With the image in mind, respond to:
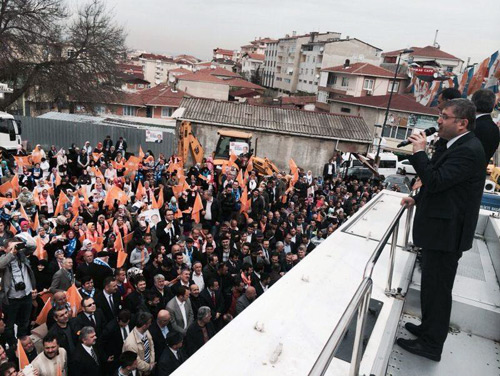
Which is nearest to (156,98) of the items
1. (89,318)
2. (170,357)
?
(89,318)

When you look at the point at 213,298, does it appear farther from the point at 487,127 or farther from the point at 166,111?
the point at 166,111

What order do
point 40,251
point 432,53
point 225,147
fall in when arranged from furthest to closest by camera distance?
point 432,53 < point 225,147 < point 40,251

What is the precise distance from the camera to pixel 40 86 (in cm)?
2702

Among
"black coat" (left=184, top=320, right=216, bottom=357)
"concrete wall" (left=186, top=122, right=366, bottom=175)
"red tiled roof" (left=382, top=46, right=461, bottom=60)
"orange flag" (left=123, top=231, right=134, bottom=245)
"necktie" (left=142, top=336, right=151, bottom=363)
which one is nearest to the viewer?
"necktie" (left=142, top=336, right=151, bottom=363)

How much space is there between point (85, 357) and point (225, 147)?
14.7 m

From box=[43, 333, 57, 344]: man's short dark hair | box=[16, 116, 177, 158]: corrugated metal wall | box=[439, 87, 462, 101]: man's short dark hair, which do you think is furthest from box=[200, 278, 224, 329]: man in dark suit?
box=[16, 116, 177, 158]: corrugated metal wall

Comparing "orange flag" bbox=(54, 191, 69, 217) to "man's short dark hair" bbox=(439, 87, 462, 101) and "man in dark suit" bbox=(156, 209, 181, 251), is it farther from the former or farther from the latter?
"man's short dark hair" bbox=(439, 87, 462, 101)

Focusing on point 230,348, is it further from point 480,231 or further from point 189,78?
point 189,78

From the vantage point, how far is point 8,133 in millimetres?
16984

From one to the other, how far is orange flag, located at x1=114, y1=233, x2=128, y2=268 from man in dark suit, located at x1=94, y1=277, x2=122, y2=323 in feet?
4.06

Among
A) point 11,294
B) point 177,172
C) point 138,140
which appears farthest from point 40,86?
point 11,294

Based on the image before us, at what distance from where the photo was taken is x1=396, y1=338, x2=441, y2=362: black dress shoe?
2.62 m

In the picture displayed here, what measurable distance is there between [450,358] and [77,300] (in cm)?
461

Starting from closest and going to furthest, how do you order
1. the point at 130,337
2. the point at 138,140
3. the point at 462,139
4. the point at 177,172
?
the point at 462,139 < the point at 130,337 < the point at 177,172 < the point at 138,140
